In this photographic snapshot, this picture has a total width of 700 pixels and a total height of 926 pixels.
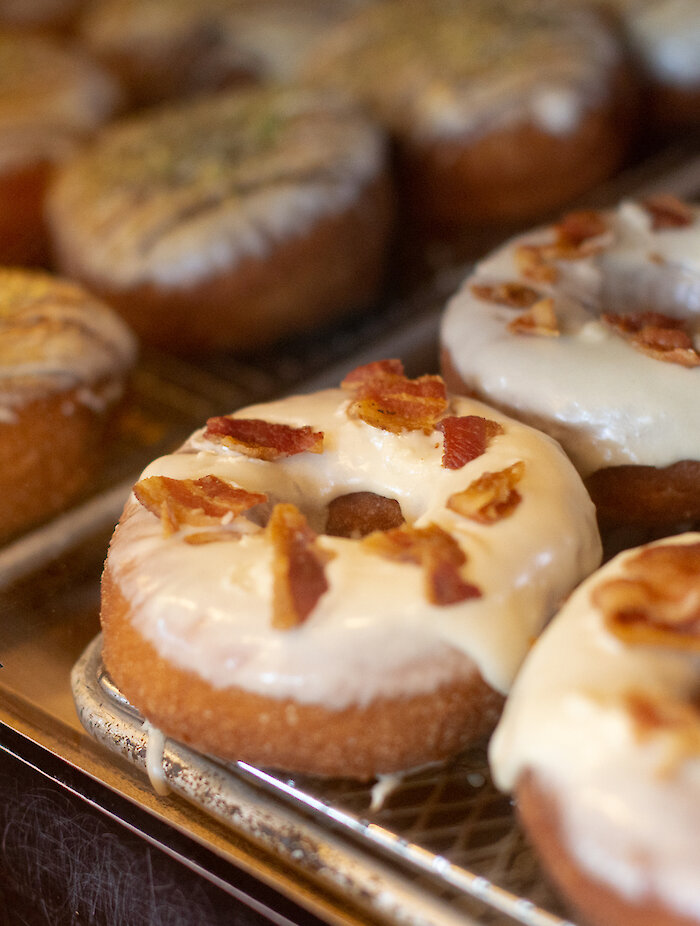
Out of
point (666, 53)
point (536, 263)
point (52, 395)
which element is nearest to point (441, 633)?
point (536, 263)

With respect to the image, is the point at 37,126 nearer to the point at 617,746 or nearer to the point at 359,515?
the point at 359,515

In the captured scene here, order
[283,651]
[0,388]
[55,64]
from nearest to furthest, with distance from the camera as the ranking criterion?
[283,651], [0,388], [55,64]

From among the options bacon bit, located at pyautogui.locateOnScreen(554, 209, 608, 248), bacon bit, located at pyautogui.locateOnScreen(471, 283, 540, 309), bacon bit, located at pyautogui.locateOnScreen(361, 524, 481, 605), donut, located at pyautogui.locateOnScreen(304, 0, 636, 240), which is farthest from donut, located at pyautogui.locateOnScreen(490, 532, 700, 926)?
donut, located at pyautogui.locateOnScreen(304, 0, 636, 240)

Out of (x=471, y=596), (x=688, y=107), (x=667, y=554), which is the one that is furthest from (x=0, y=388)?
(x=688, y=107)

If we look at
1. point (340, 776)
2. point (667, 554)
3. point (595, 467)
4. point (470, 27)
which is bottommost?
point (340, 776)

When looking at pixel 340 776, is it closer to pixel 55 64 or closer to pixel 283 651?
pixel 283 651

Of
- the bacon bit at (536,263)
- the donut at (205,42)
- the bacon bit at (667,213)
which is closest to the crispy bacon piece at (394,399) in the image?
the bacon bit at (536,263)
